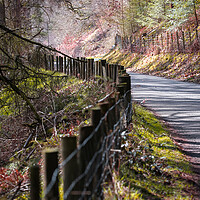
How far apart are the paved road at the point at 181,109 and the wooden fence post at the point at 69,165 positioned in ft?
9.77

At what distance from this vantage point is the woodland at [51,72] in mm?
6297

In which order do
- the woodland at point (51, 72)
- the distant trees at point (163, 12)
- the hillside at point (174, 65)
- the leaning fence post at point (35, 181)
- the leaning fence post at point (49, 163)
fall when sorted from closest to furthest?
1. the leaning fence post at point (35, 181)
2. the leaning fence post at point (49, 163)
3. the woodland at point (51, 72)
4. the hillside at point (174, 65)
5. the distant trees at point (163, 12)

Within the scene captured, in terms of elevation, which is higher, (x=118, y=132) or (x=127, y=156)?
(x=118, y=132)

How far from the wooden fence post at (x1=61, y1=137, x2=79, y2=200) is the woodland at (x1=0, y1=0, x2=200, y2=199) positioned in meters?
0.38

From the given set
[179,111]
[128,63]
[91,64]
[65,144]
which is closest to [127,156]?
[65,144]

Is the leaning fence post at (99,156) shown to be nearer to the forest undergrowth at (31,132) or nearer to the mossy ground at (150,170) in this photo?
the mossy ground at (150,170)

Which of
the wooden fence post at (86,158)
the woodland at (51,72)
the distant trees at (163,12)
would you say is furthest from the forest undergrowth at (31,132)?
the distant trees at (163,12)

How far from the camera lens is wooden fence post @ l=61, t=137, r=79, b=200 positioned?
2235mm

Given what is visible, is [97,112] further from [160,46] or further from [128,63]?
[128,63]

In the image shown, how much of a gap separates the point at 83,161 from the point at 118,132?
1963mm

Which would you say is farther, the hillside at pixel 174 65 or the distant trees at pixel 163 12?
the distant trees at pixel 163 12

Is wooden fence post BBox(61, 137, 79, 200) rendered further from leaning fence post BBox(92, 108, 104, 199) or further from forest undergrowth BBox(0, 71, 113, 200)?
forest undergrowth BBox(0, 71, 113, 200)

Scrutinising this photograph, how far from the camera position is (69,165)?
7.42 feet

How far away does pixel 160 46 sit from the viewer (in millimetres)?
24672
